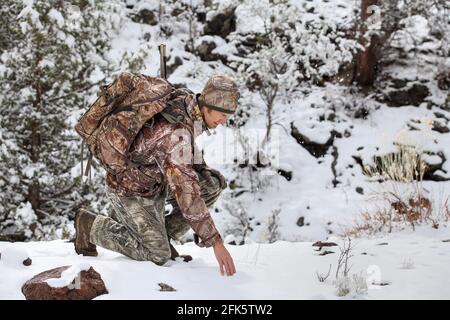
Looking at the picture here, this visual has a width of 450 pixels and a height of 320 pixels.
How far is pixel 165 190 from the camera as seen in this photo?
3416 mm

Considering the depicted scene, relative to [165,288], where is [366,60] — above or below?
above

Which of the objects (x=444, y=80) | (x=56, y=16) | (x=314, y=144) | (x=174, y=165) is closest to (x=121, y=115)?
(x=174, y=165)

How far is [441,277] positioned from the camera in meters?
2.87

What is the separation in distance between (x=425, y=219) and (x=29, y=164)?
18.6ft

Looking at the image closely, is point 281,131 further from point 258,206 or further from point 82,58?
point 82,58

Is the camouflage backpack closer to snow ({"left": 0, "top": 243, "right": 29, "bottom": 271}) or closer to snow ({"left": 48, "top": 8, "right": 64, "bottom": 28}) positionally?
snow ({"left": 0, "top": 243, "right": 29, "bottom": 271})

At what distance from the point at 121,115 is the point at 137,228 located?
0.73 metres

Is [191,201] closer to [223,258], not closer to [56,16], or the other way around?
[223,258]

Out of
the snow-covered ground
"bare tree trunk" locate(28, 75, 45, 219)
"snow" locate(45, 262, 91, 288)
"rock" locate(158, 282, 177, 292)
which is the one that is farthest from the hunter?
"bare tree trunk" locate(28, 75, 45, 219)

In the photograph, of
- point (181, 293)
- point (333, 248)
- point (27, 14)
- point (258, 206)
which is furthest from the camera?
point (258, 206)

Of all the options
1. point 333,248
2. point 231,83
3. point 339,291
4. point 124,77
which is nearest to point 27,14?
point 124,77

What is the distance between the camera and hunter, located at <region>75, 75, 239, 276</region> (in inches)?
110

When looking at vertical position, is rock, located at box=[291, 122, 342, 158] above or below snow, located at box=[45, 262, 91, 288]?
above

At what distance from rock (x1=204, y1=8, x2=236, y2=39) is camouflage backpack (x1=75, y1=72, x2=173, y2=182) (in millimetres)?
9733
